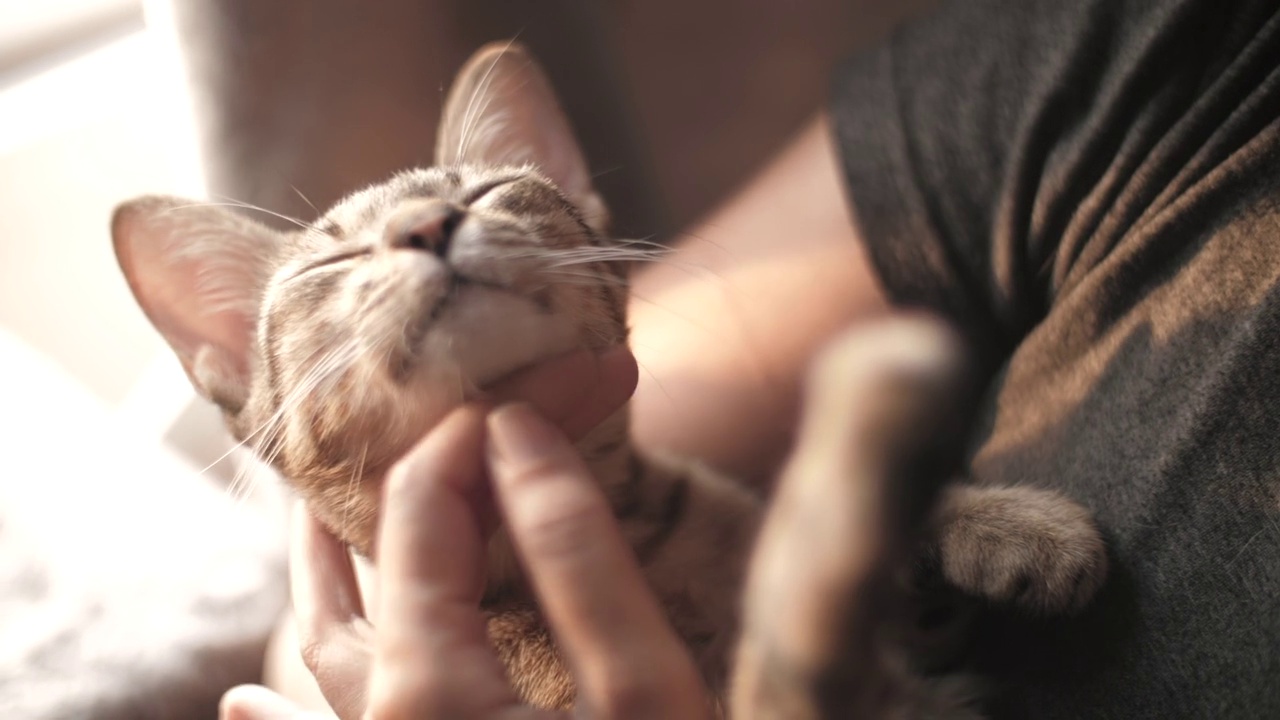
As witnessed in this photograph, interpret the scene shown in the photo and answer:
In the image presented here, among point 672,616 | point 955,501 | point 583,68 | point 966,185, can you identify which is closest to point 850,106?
point 966,185

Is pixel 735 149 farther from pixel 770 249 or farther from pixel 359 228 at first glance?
pixel 359 228

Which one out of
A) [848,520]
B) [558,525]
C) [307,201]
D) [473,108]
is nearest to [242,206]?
[307,201]

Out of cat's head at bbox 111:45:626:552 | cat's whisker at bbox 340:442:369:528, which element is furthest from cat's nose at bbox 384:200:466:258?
cat's whisker at bbox 340:442:369:528

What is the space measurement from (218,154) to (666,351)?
362 millimetres

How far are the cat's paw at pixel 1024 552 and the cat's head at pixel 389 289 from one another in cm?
25

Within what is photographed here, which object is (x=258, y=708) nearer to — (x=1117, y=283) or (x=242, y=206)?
(x=242, y=206)

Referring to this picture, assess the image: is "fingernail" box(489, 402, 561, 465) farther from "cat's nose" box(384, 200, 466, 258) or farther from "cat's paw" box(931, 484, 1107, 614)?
"cat's paw" box(931, 484, 1107, 614)

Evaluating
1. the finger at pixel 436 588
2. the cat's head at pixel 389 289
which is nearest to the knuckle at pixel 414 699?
the finger at pixel 436 588

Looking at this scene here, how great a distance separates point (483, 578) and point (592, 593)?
0.25 ft

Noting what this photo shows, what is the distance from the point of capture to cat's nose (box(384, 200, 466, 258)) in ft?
1.37

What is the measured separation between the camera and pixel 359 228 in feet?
1.65

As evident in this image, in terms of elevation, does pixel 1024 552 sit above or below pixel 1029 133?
below

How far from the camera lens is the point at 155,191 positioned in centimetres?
55

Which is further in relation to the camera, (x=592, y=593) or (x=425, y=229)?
(x=425, y=229)
